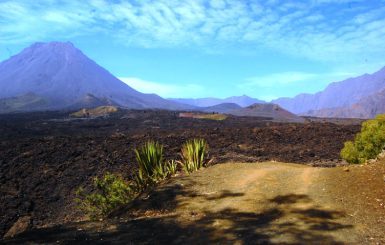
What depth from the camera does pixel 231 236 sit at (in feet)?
27.0

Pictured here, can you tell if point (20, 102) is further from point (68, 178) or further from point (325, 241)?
point (325, 241)

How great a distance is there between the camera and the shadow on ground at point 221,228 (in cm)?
809

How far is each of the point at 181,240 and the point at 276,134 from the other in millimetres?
30802

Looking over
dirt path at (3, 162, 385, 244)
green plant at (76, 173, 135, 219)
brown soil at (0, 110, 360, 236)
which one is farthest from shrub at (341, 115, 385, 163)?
brown soil at (0, 110, 360, 236)

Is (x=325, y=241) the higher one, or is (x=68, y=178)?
(x=325, y=241)

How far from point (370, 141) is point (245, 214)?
282 inches

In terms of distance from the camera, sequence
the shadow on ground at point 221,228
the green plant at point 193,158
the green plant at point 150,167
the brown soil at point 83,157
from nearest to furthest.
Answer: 1. the shadow on ground at point 221,228
2. the green plant at point 150,167
3. the green plant at point 193,158
4. the brown soil at point 83,157

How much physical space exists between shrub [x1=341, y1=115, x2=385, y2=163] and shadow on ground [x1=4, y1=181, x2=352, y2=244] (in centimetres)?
542

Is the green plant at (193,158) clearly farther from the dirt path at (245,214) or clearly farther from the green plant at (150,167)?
the dirt path at (245,214)

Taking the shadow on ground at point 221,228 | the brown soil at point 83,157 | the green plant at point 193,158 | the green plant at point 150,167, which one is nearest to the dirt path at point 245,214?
the shadow on ground at point 221,228

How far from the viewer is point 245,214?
9734 millimetres

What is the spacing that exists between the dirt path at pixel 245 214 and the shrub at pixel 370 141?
2802 mm

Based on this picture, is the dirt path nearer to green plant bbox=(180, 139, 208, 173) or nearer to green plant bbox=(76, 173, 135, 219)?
green plant bbox=(76, 173, 135, 219)

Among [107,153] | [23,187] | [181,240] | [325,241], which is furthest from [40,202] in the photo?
[325,241]
